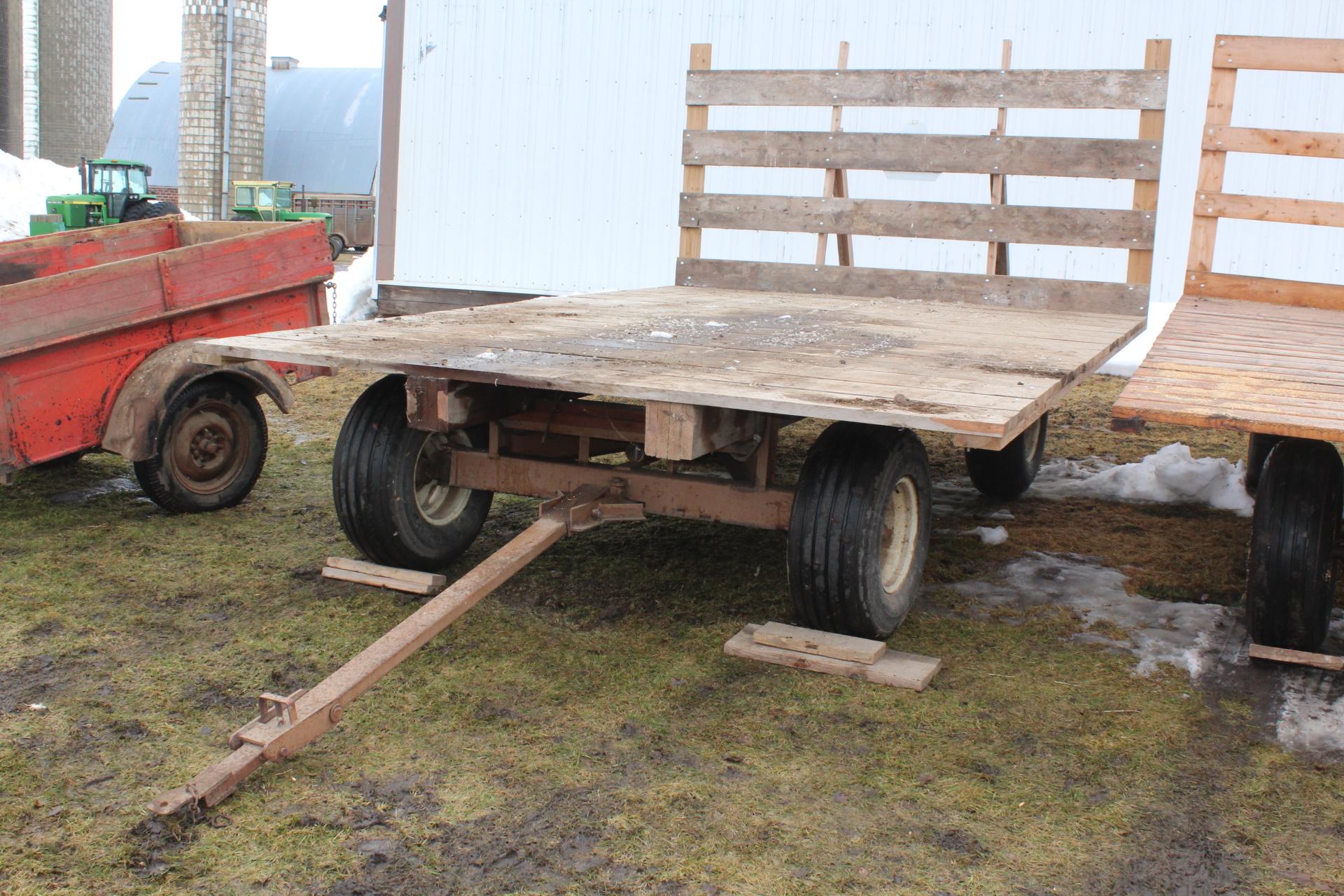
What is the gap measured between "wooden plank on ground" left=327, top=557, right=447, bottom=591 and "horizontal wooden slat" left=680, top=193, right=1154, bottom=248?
3807mm

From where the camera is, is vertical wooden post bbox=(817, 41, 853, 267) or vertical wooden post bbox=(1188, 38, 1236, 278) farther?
vertical wooden post bbox=(817, 41, 853, 267)

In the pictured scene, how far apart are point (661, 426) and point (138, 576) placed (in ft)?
8.15

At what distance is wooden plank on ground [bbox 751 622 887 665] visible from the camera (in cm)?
397

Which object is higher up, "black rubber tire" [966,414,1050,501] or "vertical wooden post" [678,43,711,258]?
"vertical wooden post" [678,43,711,258]

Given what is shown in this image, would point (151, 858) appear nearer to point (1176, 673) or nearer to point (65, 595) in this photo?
point (65, 595)

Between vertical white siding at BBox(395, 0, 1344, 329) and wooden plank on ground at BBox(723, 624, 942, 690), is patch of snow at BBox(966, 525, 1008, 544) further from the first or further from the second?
vertical white siding at BBox(395, 0, 1344, 329)

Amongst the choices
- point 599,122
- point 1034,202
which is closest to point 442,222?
point 599,122

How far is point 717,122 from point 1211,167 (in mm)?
5584

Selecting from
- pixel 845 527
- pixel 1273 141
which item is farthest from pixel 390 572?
pixel 1273 141

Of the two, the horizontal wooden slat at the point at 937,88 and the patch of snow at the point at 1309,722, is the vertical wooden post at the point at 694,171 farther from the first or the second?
the patch of snow at the point at 1309,722

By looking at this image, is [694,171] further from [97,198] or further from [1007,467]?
[97,198]

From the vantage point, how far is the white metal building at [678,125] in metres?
10.4

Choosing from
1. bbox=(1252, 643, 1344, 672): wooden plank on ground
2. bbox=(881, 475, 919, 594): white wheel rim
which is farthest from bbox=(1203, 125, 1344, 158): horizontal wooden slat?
bbox=(881, 475, 919, 594): white wheel rim

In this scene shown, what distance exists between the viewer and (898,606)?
13.9 feet
